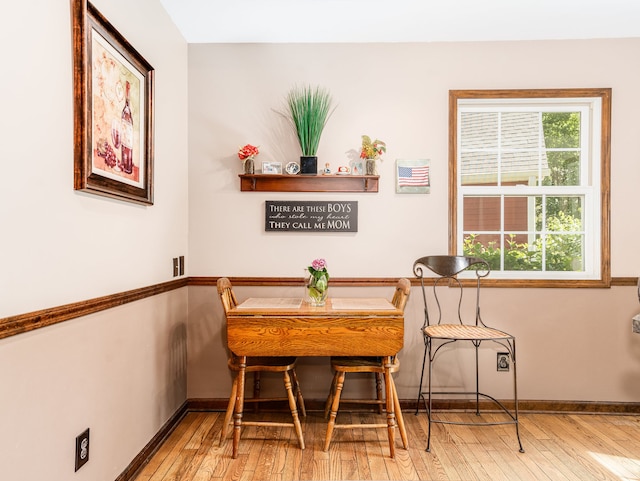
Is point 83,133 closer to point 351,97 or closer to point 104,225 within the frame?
point 104,225

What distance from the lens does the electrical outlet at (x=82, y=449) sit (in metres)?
1.61

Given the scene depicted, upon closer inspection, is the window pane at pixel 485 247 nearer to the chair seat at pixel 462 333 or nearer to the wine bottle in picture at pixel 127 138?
the chair seat at pixel 462 333

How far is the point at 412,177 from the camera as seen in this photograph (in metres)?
2.86

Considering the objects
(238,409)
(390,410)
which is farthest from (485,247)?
(238,409)

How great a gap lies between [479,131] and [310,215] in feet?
4.16

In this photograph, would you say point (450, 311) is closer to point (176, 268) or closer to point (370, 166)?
point (370, 166)

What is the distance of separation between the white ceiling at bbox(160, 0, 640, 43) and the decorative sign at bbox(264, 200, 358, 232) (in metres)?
1.06

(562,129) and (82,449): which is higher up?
(562,129)

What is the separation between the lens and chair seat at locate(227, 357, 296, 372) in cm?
232

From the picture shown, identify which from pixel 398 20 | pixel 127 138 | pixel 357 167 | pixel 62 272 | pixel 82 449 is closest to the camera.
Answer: pixel 62 272

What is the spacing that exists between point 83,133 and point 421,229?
78.8 inches

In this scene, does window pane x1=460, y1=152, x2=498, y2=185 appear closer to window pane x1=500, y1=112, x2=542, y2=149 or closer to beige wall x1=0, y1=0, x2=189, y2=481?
window pane x1=500, y1=112, x2=542, y2=149

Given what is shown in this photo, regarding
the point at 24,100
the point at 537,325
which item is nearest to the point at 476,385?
the point at 537,325

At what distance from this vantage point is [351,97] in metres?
2.88
